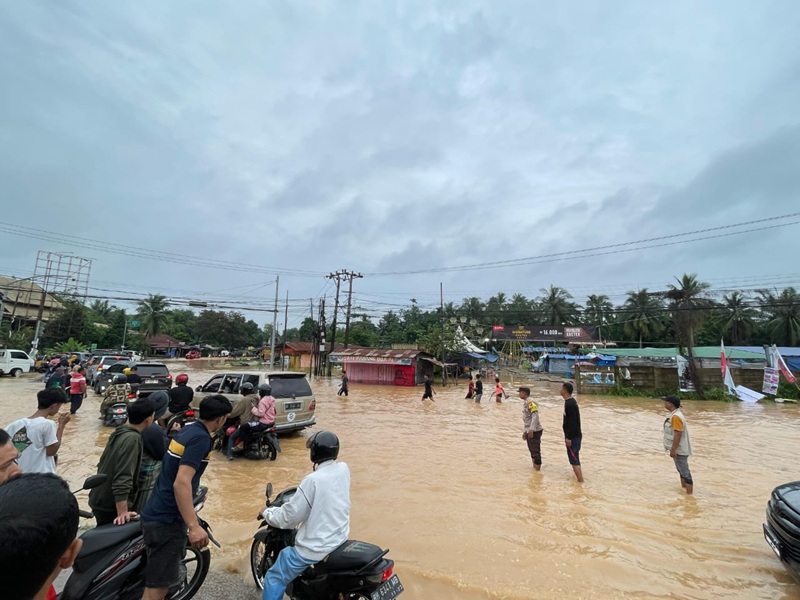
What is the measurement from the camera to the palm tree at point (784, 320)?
4516cm

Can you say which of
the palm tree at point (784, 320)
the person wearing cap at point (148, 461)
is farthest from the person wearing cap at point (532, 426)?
the palm tree at point (784, 320)

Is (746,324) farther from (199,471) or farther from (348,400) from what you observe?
(199,471)

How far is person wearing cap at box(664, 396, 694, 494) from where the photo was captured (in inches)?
273

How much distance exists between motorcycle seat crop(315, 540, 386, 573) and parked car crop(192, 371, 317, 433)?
271 inches

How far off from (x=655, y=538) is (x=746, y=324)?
5781 cm

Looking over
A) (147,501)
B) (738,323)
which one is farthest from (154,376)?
(738,323)

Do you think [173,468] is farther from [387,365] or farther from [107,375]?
[387,365]

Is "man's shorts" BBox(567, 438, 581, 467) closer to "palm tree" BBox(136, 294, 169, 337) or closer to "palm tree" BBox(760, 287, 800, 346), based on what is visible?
"palm tree" BBox(760, 287, 800, 346)

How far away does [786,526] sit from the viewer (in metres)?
4.11

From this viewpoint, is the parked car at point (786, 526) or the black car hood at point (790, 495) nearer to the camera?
the parked car at point (786, 526)

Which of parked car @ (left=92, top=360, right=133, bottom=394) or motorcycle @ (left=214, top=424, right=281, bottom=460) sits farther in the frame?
parked car @ (left=92, top=360, right=133, bottom=394)

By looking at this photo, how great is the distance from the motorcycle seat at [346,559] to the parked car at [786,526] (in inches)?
158

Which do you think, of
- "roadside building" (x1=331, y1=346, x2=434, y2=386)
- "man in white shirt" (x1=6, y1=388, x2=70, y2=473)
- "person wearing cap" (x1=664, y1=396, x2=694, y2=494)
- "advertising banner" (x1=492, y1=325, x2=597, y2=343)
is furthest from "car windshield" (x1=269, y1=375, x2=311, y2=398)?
"advertising banner" (x1=492, y1=325, x2=597, y2=343)

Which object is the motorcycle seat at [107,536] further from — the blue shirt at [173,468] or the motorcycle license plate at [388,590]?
the motorcycle license plate at [388,590]
